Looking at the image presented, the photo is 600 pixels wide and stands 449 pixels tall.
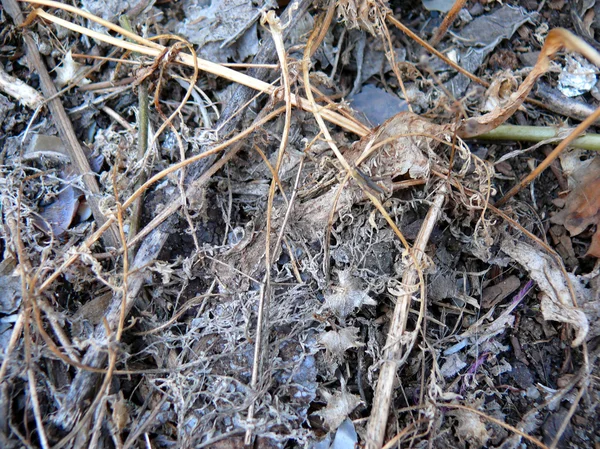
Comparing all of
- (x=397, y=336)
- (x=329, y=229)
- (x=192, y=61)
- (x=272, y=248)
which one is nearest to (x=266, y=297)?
(x=272, y=248)

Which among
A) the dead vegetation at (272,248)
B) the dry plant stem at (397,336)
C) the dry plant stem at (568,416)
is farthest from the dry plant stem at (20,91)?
the dry plant stem at (568,416)

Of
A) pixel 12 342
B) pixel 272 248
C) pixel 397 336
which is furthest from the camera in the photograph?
pixel 272 248

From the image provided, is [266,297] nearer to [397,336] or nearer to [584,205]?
[397,336]

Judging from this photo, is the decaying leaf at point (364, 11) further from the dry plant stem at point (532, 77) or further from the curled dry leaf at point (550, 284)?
the curled dry leaf at point (550, 284)

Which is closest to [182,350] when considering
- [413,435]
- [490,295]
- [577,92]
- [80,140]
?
[413,435]

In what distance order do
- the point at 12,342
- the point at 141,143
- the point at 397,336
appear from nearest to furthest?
the point at 12,342, the point at 397,336, the point at 141,143

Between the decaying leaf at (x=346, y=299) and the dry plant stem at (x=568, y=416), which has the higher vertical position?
the decaying leaf at (x=346, y=299)
